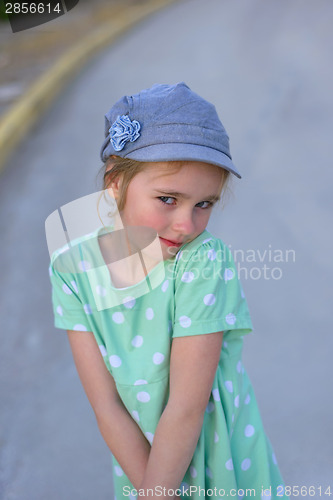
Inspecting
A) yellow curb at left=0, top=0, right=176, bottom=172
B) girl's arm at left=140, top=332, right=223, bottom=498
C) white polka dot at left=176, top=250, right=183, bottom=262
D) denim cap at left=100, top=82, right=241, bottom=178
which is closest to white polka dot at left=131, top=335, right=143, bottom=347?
girl's arm at left=140, top=332, right=223, bottom=498

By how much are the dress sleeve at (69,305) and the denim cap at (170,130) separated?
34 centimetres

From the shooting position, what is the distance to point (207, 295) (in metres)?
1.29

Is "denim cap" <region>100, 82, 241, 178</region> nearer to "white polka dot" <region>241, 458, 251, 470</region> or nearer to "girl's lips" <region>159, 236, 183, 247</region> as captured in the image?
"girl's lips" <region>159, 236, 183, 247</region>

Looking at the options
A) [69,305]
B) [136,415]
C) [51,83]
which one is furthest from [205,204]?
[51,83]

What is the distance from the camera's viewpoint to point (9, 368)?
8.59ft

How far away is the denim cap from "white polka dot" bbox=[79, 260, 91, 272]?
0.30m

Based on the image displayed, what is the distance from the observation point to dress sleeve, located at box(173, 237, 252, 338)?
1.29 metres

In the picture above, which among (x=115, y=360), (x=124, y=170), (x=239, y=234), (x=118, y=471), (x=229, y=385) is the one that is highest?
(x=124, y=170)

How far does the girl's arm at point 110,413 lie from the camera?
1.40 meters

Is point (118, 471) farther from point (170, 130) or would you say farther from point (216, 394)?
point (170, 130)

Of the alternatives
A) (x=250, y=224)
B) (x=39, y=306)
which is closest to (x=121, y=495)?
(x=39, y=306)

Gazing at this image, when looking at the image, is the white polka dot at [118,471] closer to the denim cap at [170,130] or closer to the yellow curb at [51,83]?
the denim cap at [170,130]

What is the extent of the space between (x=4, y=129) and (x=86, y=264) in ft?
11.3

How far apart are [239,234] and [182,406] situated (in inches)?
94.5
